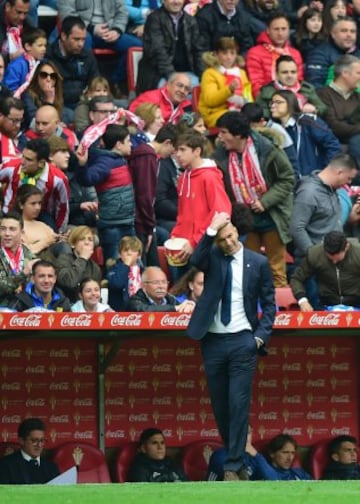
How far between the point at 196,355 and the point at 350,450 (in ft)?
5.24

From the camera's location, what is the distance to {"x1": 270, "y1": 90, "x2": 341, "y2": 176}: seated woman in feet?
59.3

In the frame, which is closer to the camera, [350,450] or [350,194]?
[350,450]

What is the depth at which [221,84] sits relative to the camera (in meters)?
18.6

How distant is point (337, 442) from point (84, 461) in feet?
7.18

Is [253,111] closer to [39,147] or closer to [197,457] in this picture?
[39,147]

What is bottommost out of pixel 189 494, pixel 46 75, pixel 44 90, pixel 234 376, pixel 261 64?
pixel 189 494

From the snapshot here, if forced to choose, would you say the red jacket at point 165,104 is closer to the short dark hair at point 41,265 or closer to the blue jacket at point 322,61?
the blue jacket at point 322,61

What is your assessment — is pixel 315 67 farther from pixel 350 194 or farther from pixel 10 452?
pixel 10 452

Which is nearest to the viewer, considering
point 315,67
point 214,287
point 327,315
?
point 214,287

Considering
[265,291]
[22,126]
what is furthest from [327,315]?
[22,126]

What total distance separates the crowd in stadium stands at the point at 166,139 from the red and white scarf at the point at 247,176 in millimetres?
13

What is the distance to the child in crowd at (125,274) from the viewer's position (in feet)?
51.1

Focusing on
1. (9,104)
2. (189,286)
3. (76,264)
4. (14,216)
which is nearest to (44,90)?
(9,104)

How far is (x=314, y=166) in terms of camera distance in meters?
18.3
